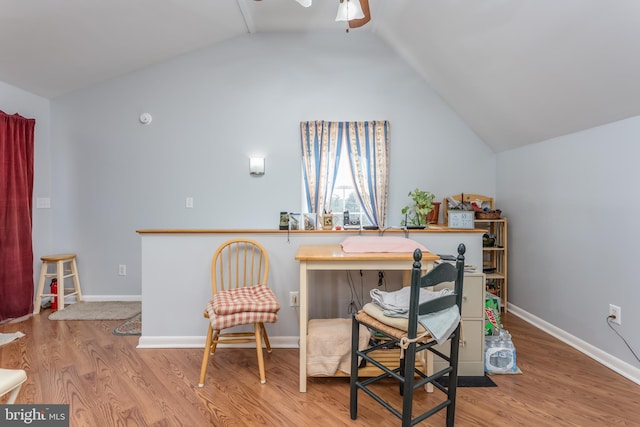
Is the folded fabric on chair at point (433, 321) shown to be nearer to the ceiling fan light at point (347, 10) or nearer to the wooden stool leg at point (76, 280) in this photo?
the ceiling fan light at point (347, 10)

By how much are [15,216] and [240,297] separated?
8.84 feet

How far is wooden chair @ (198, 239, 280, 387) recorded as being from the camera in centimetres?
197

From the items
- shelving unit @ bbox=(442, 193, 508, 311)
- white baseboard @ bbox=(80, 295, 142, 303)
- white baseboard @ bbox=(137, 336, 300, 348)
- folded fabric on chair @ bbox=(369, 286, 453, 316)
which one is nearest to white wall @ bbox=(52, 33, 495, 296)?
white baseboard @ bbox=(80, 295, 142, 303)

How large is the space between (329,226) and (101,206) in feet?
9.00

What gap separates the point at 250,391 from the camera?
1919 millimetres

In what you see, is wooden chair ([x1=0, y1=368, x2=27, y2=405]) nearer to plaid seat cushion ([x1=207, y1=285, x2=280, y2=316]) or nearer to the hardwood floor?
the hardwood floor

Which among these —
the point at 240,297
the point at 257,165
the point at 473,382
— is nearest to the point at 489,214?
the point at 473,382

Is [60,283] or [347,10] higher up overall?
[347,10]

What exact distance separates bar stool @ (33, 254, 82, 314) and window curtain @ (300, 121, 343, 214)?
2738 mm

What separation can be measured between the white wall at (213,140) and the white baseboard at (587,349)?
153 cm

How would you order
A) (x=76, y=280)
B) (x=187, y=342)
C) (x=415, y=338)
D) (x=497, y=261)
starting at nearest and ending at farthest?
(x=415, y=338), (x=187, y=342), (x=497, y=261), (x=76, y=280)

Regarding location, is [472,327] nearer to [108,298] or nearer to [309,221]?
[309,221]

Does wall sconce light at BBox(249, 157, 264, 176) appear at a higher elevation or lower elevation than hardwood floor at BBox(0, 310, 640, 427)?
higher

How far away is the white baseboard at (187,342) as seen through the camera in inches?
97.3
